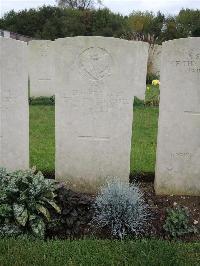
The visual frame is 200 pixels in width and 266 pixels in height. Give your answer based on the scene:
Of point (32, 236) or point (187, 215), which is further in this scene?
point (187, 215)

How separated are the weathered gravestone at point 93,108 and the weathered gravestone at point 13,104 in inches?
16.8

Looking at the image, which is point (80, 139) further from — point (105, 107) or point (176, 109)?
point (176, 109)

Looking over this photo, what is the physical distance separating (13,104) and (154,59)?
1594 centimetres

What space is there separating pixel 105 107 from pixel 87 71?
511 millimetres

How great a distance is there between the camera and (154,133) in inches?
352

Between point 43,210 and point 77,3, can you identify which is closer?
point 43,210

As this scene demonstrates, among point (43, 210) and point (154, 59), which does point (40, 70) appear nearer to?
point (154, 59)

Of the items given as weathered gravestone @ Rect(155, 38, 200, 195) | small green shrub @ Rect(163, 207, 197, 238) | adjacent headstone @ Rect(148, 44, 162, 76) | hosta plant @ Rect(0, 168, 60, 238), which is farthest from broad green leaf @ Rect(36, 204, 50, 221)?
adjacent headstone @ Rect(148, 44, 162, 76)

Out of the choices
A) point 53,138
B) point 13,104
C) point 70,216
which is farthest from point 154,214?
point 53,138

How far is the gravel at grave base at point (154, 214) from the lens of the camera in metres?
4.60

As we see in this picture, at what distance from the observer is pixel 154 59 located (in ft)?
67.1

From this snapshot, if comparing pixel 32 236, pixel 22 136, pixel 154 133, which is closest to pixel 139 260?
pixel 32 236

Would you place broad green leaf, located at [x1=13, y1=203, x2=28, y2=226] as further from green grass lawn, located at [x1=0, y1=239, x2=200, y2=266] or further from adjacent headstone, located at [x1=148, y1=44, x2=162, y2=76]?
adjacent headstone, located at [x1=148, y1=44, x2=162, y2=76]

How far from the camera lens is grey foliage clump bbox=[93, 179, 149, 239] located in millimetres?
4531
